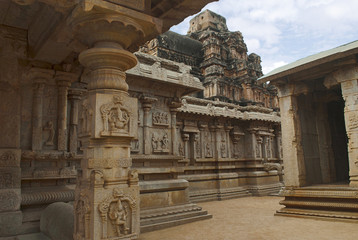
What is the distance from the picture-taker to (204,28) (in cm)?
2759

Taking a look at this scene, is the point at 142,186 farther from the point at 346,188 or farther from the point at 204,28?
the point at 204,28

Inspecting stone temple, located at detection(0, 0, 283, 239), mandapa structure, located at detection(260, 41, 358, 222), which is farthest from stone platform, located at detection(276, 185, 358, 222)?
stone temple, located at detection(0, 0, 283, 239)

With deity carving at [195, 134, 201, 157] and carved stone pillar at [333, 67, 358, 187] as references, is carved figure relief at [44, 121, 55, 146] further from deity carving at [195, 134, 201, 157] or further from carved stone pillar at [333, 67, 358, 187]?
deity carving at [195, 134, 201, 157]

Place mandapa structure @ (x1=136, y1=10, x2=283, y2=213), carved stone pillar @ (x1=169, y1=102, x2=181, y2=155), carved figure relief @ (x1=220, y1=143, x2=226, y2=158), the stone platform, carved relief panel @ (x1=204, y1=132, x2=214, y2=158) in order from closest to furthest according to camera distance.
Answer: the stone platform → mandapa structure @ (x1=136, y1=10, x2=283, y2=213) → carved stone pillar @ (x1=169, y1=102, x2=181, y2=155) → carved relief panel @ (x1=204, y1=132, x2=214, y2=158) → carved figure relief @ (x1=220, y1=143, x2=226, y2=158)

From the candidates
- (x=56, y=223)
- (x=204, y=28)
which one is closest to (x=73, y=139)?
(x=56, y=223)

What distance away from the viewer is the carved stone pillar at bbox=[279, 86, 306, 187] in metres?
8.80

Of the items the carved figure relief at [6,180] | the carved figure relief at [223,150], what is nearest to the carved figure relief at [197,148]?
the carved figure relief at [223,150]

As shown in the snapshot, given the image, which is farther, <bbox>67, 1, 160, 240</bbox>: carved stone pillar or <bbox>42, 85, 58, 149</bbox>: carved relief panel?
<bbox>42, 85, 58, 149</bbox>: carved relief panel

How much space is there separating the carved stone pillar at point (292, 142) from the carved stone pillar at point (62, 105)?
6.72 metres

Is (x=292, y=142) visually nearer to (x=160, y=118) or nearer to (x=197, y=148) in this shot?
(x=160, y=118)

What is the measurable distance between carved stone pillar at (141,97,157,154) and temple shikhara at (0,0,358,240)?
32mm

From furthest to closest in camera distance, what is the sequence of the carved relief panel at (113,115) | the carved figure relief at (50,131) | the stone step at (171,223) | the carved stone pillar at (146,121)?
the carved stone pillar at (146,121) < the stone step at (171,223) < the carved figure relief at (50,131) < the carved relief panel at (113,115)

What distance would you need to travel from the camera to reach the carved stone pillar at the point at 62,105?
18.7 feet

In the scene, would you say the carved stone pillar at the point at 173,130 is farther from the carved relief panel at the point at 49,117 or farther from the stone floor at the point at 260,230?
the carved relief panel at the point at 49,117
